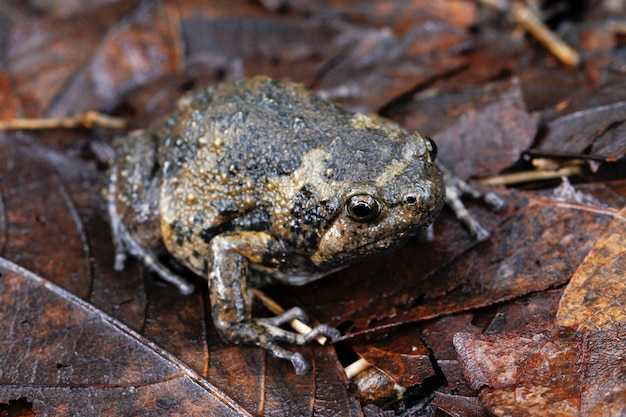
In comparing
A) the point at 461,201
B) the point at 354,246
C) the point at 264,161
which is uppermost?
the point at 264,161

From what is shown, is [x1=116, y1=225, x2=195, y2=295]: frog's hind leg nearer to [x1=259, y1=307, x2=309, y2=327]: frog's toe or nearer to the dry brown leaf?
[x1=259, y1=307, x2=309, y2=327]: frog's toe

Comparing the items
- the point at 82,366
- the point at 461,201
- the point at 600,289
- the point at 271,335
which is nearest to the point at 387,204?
the point at 461,201

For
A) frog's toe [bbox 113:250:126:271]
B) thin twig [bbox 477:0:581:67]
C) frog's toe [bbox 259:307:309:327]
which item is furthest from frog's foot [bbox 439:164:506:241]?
frog's toe [bbox 113:250:126:271]

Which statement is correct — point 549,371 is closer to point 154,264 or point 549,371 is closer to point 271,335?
point 271,335

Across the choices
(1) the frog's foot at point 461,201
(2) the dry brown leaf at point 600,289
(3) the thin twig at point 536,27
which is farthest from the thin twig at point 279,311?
(3) the thin twig at point 536,27

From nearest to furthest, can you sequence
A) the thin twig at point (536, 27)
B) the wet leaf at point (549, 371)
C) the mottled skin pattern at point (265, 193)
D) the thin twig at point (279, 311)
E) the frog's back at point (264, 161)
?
the wet leaf at point (549, 371) < the mottled skin pattern at point (265, 193) < the frog's back at point (264, 161) < the thin twig at point (279, 311) < the thin twig at point (536, 27)

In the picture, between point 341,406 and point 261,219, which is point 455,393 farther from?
point 261,219

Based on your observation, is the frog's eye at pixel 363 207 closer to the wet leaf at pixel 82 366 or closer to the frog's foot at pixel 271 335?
the frog's foot at pixel 271 335
